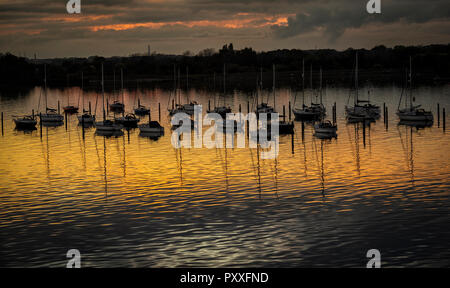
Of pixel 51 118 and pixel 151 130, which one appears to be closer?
pixel 151 130

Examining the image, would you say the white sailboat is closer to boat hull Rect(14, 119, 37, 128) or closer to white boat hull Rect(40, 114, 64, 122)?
boat hull Rect(14, 119, 37, 128)

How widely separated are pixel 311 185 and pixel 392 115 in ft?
247

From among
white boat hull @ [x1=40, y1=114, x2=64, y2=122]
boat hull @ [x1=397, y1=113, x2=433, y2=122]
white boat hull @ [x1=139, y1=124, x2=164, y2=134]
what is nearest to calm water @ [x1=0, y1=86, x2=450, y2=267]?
white boat hull @ [x1=139, y1=124, x2=164, y2=134]

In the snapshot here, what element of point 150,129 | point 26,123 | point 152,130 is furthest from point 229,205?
point 26,123

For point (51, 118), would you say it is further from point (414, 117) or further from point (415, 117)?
point (415, 117)

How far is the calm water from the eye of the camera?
123 ft

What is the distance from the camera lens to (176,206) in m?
50.0

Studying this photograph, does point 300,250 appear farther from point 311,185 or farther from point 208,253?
point 311,185

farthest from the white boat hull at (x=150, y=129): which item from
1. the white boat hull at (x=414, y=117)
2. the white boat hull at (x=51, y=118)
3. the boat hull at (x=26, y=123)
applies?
the white boat hull at (x=414, y=117)

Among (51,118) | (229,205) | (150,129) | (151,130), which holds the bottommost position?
(229,205)

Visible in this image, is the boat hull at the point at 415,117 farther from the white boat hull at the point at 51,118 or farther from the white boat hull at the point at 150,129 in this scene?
the white boat hull at the point at 51,118

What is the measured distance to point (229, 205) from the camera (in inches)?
1964

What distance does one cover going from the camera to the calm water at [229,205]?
37.3 meters
